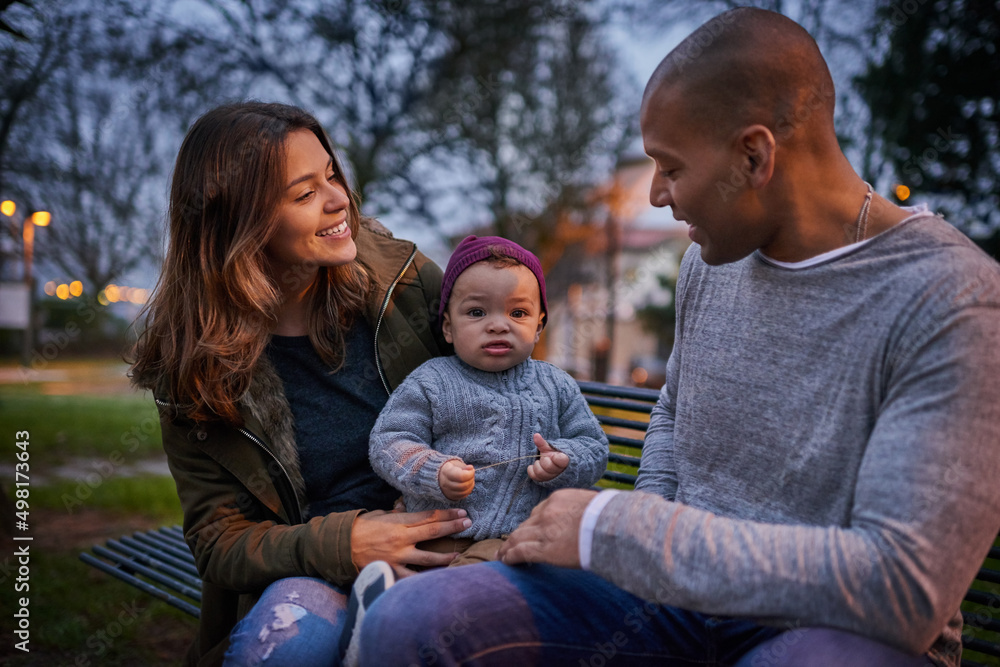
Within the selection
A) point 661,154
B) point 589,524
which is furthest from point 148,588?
point 661,154

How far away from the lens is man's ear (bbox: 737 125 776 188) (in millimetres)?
1644

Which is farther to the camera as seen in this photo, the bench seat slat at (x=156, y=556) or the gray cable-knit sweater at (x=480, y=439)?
the bench seat slat at (x=156, y=556)

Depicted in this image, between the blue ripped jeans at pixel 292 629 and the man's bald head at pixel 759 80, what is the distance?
158cm

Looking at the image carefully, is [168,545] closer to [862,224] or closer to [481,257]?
[481,257]

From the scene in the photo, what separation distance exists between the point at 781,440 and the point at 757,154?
24.7 inches

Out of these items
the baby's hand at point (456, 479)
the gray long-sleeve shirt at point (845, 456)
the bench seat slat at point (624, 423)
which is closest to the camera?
the gray long-sleeve shirt at point (845, 456)

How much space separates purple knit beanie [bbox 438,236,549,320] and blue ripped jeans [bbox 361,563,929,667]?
0.91m

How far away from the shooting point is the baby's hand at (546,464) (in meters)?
2.14

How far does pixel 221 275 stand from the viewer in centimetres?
245

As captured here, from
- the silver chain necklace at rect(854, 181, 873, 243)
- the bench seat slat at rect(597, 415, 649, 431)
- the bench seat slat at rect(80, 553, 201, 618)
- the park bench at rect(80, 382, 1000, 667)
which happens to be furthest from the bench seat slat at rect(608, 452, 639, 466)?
the bench seat slat at rect(80, 553, 201, 618)

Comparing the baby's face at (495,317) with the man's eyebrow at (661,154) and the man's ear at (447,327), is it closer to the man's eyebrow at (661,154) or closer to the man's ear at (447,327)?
the man's ear at (447,327)

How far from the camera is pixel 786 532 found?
1.42 metres

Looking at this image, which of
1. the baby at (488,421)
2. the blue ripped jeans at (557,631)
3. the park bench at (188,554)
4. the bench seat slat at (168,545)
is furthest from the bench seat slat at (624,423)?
the bench seat slat at (168,545)

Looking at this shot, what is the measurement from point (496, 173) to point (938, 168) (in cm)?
765
